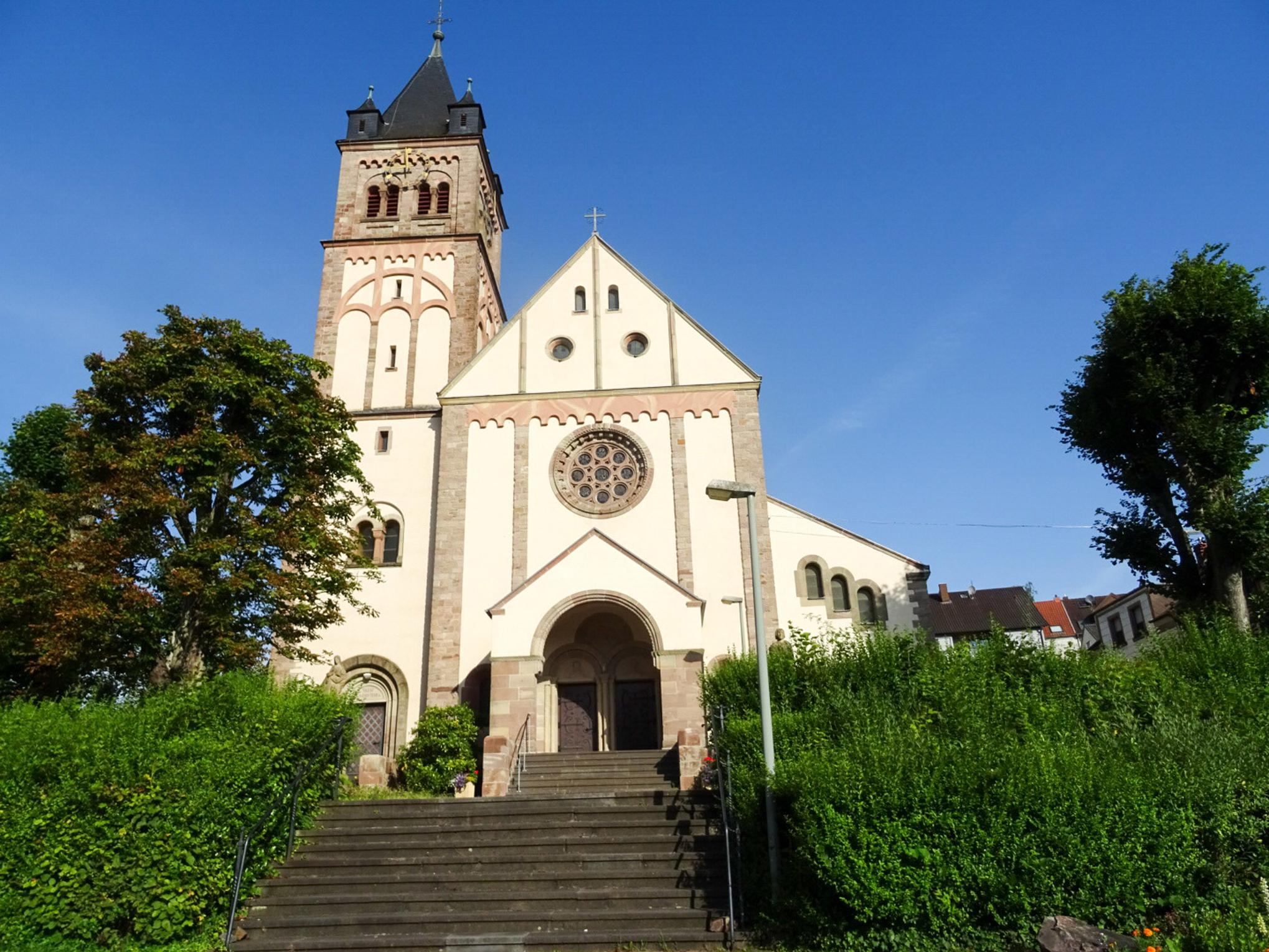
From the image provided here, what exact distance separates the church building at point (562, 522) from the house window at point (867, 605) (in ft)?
0.17

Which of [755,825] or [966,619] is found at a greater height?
[966,619]

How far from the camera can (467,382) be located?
2480 centimetres

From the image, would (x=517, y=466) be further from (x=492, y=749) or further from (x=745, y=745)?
(x=745, y=745)

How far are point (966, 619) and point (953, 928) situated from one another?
45562mm

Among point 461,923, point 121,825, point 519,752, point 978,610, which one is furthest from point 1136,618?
point 121,825

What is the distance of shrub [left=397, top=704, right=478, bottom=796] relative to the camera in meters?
18.9

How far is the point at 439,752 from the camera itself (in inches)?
760

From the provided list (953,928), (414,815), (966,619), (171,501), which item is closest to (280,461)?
(171,501)

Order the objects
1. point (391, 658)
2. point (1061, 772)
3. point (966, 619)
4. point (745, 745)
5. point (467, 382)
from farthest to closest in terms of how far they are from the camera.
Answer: point (966, 619) < point (467, 382) < point (391, 658) < point (745, 745) < point (1061, 772)

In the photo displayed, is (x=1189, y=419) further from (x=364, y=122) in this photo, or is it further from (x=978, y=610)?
(x=978, y=610)

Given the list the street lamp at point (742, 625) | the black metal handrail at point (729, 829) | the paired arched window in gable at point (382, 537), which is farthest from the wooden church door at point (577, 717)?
the black metal handrail at point (729, 829)

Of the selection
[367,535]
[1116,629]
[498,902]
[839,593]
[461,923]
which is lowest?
[461,923]

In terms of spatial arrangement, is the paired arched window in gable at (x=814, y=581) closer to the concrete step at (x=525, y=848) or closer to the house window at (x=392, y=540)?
the house window at (x=392, y=540)

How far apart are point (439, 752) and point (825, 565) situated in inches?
432
